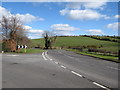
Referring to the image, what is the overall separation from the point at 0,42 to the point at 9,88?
41161mm

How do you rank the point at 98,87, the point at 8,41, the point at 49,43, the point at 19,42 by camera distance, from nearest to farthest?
the point at 98,87
the point at 8,41
the point at 19,42
the point at 49,43

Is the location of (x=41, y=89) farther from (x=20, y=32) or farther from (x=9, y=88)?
(x=20, y=32)

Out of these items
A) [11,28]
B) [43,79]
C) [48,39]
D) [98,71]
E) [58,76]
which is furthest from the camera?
[48,39]

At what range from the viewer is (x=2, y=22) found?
4956cm

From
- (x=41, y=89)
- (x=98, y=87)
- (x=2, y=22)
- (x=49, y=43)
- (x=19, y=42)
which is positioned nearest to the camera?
(x=41, y=89)

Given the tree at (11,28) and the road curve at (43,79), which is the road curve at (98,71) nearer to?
the road curve at (43,79)

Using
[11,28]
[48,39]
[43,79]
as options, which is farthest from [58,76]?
[48,39]

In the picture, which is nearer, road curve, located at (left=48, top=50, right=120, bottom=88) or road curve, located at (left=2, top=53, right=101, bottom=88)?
road curve, located at (left=2, top=53, right=101, bottom=88)

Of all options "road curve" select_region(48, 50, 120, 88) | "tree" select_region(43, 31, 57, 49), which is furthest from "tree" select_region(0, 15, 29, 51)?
"tree" select_region(43, 31, 57, 49)

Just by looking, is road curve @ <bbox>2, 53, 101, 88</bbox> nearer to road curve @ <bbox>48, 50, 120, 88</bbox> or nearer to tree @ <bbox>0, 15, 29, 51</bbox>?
road curve @ <bbox>48, 50, 120, 88</bbox>

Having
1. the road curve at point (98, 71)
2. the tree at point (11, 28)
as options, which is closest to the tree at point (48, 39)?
the tree at point (11, 28)

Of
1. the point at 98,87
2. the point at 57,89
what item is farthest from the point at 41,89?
the point at 98,87

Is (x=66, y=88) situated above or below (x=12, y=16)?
below

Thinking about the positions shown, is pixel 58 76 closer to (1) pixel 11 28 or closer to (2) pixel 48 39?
(1) pixel 11 28
